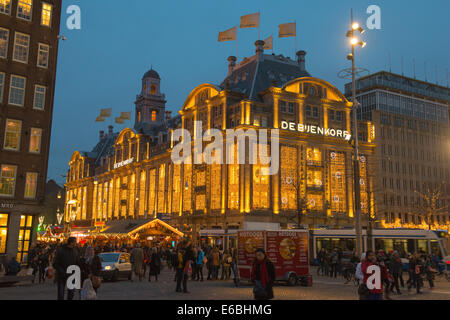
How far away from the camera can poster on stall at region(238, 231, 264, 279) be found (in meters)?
23.8

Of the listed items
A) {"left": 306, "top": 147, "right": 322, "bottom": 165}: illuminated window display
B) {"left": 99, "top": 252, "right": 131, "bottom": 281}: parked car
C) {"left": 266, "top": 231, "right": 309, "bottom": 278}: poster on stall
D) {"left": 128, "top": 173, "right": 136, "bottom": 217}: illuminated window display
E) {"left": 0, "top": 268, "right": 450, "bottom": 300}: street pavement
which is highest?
{"left": 306, "top": 147, "right": 322, "bottom": 165}: illuminated window display

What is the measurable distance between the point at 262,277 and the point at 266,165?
155 feet

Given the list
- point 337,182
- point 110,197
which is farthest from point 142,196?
point 337,182

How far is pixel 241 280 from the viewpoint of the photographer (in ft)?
80.0

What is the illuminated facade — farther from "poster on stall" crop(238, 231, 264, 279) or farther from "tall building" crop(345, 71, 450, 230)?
"poster on stall" crop(238, 231, 264, 279)

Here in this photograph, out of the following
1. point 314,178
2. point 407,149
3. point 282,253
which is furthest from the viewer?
point 407,149

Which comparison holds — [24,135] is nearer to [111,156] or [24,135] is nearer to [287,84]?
[287,84]

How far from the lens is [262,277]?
1089 centimetres

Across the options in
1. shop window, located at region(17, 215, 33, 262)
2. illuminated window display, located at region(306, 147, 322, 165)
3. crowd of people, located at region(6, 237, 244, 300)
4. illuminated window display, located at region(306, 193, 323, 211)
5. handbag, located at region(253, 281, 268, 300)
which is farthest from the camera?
illuminated window display, located at region(306, 147, 322, 165)

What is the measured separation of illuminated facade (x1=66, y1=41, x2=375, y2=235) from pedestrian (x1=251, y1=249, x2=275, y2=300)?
4142cm

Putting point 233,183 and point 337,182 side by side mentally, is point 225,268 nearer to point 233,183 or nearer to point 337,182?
point 233,183

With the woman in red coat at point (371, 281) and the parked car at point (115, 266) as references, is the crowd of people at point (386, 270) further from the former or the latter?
the parked car at point (115, 266)

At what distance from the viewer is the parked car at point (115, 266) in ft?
81.9

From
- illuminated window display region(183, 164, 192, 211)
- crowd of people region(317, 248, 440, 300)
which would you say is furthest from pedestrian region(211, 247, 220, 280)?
illuminated window display region(183, 164, 192, 211)
